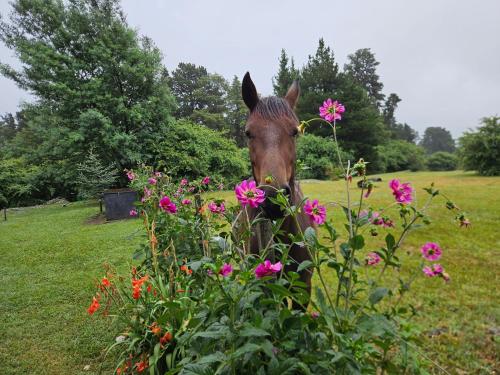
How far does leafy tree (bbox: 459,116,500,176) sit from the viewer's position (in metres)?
16.8

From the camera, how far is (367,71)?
52.7 m

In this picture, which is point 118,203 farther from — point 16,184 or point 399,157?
point 399,157

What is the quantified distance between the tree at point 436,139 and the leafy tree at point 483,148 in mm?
63401

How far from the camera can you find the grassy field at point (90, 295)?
2.81m

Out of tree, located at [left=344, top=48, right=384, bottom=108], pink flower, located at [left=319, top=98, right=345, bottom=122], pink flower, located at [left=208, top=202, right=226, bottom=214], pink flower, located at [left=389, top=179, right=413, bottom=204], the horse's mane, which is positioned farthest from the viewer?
tree, located at [left=344, top=48, right=384, bottom=108]

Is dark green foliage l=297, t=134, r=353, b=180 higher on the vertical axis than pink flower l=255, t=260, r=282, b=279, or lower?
higher

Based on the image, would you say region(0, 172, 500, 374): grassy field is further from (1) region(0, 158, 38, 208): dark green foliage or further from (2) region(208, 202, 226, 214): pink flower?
(1) region(0, 158, 38, 208): dark green foliage

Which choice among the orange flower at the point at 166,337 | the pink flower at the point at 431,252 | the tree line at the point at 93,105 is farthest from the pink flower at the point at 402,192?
the tree line at the point at 93,105

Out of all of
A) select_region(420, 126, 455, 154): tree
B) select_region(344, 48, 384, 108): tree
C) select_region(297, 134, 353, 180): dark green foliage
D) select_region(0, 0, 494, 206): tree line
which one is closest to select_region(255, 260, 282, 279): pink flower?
select_region(0, 0, 494, 206): tree line

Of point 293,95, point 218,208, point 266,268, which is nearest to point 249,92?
point 293,95

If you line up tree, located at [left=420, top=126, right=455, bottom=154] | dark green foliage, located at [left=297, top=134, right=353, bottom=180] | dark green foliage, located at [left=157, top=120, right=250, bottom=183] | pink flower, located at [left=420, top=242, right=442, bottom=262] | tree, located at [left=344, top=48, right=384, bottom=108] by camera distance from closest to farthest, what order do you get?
pink flower, located at [left=420, top=242, right=442, bottom=262] < dark green foliage, located at [left=157, top=120, right=250, bottom=183] < dark green foliage, located at [left=297, top=134, right=353, bottom=180] < tree, located at [left=344, top=48, right=384, bottom=108] < tree, located at [left=420, top=126, right=455, bottom=154]

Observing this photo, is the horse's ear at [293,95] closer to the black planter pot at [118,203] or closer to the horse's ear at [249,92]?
the horse's ear at [249,92]

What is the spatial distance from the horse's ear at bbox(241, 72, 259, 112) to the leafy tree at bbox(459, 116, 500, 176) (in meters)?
19.9

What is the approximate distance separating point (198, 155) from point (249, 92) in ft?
47.7
